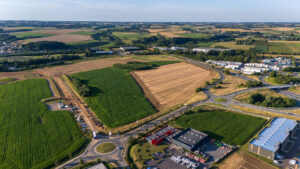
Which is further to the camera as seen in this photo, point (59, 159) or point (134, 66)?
point (134, 66)

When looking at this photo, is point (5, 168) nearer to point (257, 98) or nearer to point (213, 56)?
point (257, 98)

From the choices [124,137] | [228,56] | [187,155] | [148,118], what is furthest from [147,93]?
[228,56]

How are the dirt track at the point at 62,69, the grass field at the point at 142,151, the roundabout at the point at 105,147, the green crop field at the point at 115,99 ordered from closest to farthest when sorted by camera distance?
the grass field at the point at 142,151 < the roundabout at the point at 105,147 < the green crop field at the point at 115,99 < the dirt track at the point at 62,69

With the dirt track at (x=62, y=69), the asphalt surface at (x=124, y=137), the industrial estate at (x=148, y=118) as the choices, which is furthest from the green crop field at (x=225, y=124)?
the dirt track at (x=62, y=69)

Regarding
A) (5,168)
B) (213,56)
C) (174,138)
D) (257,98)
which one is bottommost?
(5,168)

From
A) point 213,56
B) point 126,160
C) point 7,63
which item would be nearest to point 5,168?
point 126,160

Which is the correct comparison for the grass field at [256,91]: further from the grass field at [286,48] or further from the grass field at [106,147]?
the grass field at [286,48]
